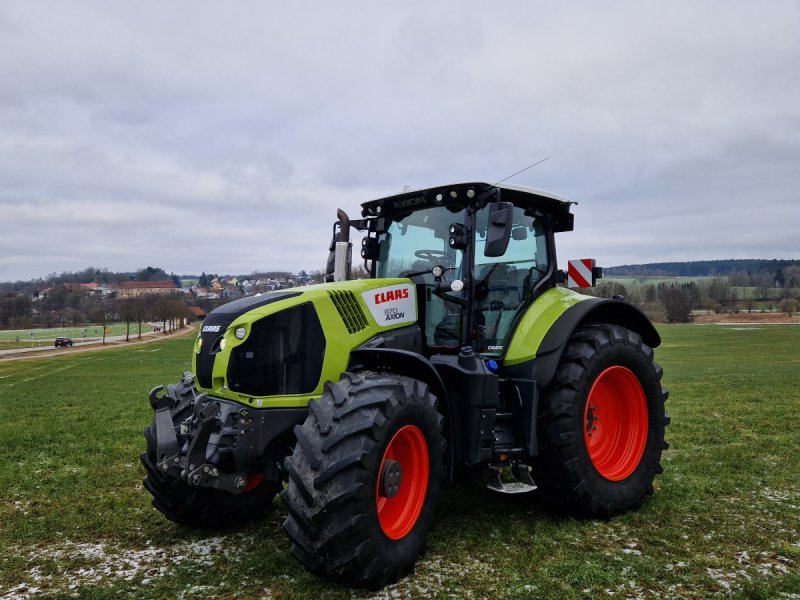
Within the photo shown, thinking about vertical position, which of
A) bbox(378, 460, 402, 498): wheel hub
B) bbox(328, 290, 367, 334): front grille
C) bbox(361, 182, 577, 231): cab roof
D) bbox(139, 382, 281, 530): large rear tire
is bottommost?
bbox(139, 382, 281, 530): large rear tire

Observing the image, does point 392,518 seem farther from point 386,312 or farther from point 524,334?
point 524,334

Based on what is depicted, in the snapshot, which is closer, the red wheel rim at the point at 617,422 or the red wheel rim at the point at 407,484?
the red wheel rim at the point at 407,484

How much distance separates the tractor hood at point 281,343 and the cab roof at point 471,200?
1209 millimetres

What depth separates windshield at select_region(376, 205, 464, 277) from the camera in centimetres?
518

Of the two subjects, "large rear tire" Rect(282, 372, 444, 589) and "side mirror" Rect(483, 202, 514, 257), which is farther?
"side mirror" Rect(483, 202, 514, 257)

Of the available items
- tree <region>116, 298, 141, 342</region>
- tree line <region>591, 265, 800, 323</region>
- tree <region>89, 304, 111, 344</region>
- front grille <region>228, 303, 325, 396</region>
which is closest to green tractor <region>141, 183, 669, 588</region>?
front grille <region>228, 303, 325, 396</region>

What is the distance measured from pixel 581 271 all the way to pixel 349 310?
288 centimetres

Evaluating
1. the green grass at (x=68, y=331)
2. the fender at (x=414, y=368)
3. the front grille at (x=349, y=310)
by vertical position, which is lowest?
the green grass at (x=68, y=331)

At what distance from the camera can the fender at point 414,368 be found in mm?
4238

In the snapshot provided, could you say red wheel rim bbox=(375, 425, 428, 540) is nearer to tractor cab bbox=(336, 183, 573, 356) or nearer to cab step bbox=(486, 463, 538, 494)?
cab step bbox=(486, 463, 538, 494)

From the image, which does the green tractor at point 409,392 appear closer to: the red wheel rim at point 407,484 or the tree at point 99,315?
the red wheel rim at point 407,484

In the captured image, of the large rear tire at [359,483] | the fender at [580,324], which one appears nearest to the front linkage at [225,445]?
the large rear tire at [359,483]

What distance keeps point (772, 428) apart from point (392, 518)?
7.08 m

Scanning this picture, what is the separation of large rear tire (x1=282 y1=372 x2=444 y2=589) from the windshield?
4.85ft
